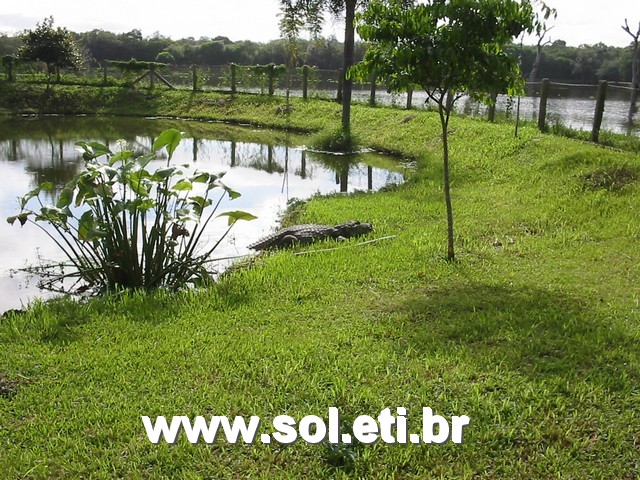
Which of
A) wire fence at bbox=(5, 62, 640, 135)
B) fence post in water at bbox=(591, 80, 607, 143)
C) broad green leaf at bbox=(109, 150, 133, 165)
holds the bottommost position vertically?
broad green leaf at bbox=(109, 150, 133, 165)

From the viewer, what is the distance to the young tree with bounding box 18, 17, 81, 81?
2567cm

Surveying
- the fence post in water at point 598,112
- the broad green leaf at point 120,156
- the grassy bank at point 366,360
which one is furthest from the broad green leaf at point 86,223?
the fence post in water at point 598,112

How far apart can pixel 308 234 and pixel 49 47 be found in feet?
75.4

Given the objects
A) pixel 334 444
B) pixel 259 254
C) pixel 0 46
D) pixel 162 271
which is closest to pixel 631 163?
pixel 259 254

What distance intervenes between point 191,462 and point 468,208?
6.16 metres

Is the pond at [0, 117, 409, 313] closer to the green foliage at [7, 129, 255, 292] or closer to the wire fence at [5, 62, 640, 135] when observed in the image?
the green foliage at [7, 129, 255, 292]

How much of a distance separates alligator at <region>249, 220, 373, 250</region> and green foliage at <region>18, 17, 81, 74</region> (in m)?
22.6

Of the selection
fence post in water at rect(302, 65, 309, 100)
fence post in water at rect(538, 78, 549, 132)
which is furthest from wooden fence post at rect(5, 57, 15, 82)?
fence post in water at rect(538, 78, 549, 132)

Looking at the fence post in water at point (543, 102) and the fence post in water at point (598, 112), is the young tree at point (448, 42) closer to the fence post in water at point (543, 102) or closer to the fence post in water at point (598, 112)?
the fence post in water at point (598, 112)

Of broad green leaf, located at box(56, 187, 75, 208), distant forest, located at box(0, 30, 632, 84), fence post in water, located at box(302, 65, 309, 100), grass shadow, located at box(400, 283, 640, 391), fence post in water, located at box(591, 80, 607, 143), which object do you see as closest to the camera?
grass shadow, located at box(400, 283, 640, 391)

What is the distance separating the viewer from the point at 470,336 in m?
4.17

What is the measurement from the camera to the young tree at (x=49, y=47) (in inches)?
1011

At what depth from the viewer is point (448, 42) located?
17.1 feet

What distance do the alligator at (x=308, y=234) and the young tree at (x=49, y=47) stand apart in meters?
22.6
